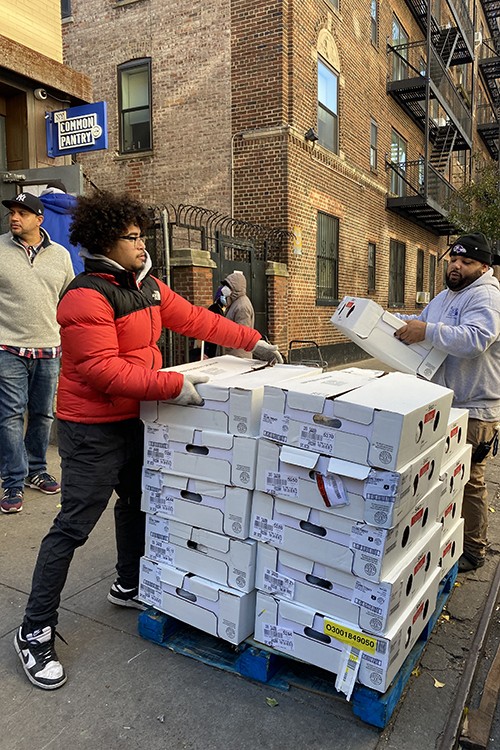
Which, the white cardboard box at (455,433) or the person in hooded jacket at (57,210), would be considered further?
the person in hooded jacket at (57,210)

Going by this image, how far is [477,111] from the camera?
2789cm

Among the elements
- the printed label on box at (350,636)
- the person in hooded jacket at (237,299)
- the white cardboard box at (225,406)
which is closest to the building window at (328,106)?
the person in hooded jacket at (237,299)

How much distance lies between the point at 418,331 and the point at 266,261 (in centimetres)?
696

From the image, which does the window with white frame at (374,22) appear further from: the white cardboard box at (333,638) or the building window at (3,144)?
the white cardboard box at (333,638)

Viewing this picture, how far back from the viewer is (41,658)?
2.49 metres

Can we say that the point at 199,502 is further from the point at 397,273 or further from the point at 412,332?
the point at 397,273

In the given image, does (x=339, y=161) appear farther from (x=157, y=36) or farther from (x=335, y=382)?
(x=335, y=382)

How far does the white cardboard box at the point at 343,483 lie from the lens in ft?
6.93

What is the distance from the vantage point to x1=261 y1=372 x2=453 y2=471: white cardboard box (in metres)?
2.09

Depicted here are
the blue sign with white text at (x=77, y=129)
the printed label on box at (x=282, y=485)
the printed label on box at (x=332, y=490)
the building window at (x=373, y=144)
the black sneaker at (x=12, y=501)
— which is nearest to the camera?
the printed label on box at (x=332, y=490)

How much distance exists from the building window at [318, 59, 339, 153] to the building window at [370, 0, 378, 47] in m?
3.22

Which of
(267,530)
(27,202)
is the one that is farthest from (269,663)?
(27,202)

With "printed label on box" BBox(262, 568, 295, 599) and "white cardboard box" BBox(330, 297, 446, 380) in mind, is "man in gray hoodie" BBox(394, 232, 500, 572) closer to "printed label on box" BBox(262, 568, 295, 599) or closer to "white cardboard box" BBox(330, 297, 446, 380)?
"white cardboard box" BBox(330, 297, 446, 380)

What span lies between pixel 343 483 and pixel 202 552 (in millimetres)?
814
